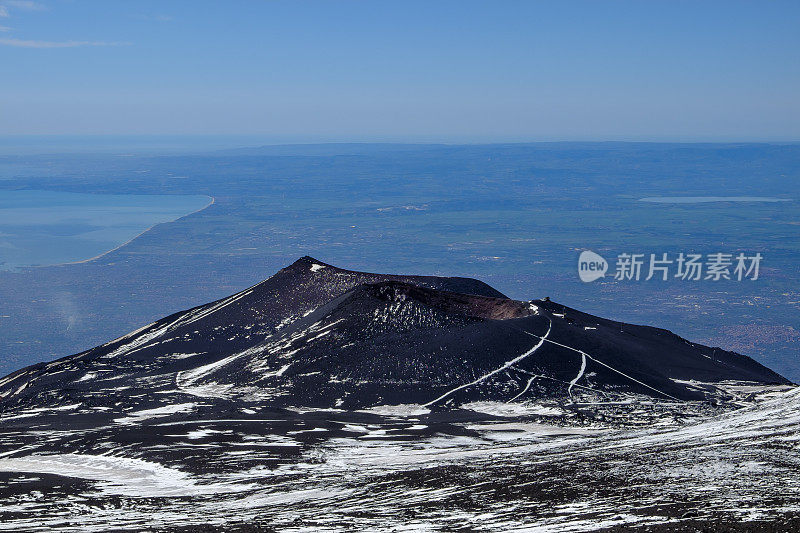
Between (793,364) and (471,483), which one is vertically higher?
(471,483)

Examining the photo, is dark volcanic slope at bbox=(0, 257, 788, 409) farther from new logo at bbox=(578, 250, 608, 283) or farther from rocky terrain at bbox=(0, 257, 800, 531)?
new logo at bbox=(578, 250, 608, 283)

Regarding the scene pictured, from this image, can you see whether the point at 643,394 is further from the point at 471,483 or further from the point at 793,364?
the point at 793,364

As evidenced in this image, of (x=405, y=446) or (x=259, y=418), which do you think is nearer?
→ (x=405, y=446)

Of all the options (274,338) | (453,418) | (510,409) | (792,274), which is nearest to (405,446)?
(453,418)

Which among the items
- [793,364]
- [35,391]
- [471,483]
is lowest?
[793,364]
